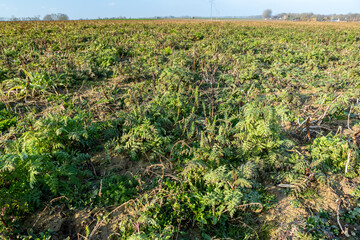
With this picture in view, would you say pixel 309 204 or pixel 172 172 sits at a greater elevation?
pixel 172 172

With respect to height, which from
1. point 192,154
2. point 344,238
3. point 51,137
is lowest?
point 344,238

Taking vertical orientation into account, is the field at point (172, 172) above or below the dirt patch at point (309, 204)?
above

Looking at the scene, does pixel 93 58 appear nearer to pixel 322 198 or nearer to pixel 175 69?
pixel 175 69

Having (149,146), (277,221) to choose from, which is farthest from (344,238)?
(149,146)

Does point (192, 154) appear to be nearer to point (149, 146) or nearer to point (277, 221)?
point (149, 146)

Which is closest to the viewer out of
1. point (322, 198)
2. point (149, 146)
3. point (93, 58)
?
point (322, 198)

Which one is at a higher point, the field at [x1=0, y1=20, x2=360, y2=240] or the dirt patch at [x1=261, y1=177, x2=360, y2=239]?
the field at [x1=0, y1=20, x2=360, y2=240]

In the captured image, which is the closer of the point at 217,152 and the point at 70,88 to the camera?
the point at 217,152

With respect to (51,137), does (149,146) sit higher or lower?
lower

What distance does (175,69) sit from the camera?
5.94 m

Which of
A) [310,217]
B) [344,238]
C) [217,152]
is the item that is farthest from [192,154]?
[344,238]

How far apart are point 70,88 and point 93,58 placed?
2211 mm

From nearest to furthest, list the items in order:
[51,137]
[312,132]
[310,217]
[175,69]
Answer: [310,217], [51,137], [312,132], [175,69]

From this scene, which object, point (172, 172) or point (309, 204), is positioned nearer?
point (309, 204)
